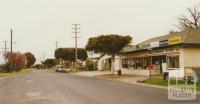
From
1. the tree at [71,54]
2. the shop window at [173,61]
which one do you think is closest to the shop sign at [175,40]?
the shop window at [173,61]

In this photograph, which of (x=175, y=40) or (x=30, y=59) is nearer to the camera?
(x=175, y=40)

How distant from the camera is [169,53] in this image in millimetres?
39938

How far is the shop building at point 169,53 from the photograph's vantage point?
37.6 metres

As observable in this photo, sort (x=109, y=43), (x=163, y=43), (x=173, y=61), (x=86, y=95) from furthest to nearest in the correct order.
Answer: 1. (x=109, y=43)
2. (x=163, y=43)
3. (x=173, y=61)
4. (x=86, y=95)

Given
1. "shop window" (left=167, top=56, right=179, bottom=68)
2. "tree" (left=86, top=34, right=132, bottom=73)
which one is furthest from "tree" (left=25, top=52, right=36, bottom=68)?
"shop window" (left=167, top=56, right=179, bottom=68)

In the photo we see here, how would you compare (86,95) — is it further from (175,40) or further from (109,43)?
(109,43)

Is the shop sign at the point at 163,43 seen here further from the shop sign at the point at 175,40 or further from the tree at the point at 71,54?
the tree at the point at 71,54

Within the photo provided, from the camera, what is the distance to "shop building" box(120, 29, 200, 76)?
37.6 meters

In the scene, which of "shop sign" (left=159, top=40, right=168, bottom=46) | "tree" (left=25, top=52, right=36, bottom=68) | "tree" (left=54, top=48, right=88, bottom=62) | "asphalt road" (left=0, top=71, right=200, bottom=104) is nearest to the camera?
"asphalt road" (left=0, top=71, right=200, bottom=104)

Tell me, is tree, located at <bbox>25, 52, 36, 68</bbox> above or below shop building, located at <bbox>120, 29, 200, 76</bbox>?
above

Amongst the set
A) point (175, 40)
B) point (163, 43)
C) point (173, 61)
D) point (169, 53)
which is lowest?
point (173, 61)

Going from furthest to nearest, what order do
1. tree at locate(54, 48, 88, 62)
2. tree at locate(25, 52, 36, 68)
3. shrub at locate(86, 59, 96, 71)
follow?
tree at locate(25, 52, 36, 68)
tree at locate(54, 48, 88, 62)
shrub at locate(86, 59, 96, 71)

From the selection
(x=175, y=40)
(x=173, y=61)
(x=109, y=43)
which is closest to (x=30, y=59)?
(x=109, y=43)

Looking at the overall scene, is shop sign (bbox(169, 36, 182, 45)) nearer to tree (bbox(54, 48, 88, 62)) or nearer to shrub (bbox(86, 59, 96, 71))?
shrub (bbox(86, 59, 96, 71))
